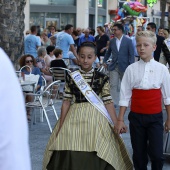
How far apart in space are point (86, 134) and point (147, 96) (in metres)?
0.65

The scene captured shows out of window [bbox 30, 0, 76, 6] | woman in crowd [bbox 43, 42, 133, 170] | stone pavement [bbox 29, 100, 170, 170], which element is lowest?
stone pavement [bbox 29, 100, 170, 170]

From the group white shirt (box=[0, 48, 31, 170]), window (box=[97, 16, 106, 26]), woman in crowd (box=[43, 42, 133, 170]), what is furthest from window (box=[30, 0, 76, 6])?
white shirt (box=[0, 48, 31, 170])

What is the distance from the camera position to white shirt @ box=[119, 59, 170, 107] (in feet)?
16.8

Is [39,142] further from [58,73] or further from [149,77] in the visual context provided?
[58,73]

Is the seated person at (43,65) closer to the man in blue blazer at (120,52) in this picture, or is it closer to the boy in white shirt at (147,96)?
the man in blue blazer at (120,52)

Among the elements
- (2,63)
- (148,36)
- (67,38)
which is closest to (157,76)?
(148,36)

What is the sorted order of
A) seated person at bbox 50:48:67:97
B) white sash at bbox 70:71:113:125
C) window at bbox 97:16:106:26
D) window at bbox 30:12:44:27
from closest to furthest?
white sash at bbox 70:71:113:125, seated person at bbox 50:48:67:97, window at bbox 30:12:44:27, window at bbox 97:16:106:26

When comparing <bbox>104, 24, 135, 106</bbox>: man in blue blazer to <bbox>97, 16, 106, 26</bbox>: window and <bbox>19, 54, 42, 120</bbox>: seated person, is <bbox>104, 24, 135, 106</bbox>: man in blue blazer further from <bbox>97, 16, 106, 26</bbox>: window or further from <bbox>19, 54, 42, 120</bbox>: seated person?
<bbox>97, 16, 106, 26</bbox>: window

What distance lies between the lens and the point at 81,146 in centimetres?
514

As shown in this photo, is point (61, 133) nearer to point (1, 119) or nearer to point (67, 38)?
point (1, 119)

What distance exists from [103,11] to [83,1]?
229 inches

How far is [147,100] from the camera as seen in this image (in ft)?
17.0

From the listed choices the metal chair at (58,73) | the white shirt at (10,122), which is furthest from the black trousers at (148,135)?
→ the metal chair at (58,73)

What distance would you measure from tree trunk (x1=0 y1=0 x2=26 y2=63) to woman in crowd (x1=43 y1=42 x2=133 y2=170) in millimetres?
4896
